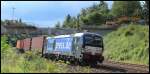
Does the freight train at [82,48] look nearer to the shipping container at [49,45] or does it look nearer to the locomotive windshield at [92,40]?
the locomotive windshield at [92,40]

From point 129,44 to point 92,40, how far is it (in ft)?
48.3

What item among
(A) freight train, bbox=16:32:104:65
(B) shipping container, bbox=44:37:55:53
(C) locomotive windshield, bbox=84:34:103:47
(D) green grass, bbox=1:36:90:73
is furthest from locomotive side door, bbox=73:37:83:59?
(D) green grass, bbox=1:36:90:73

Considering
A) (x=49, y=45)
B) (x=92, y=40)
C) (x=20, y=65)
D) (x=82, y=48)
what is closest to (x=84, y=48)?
(x=82, y=48)

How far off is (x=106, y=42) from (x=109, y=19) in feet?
17.3

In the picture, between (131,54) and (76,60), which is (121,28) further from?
(76,60)

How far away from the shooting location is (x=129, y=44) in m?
43.9

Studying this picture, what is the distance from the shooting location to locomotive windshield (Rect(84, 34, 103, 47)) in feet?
96.5

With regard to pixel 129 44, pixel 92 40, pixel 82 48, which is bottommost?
pixel 129 44

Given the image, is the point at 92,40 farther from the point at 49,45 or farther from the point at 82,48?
the point at 49,45

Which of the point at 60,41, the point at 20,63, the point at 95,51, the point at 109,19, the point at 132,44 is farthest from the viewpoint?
the point at 109,19

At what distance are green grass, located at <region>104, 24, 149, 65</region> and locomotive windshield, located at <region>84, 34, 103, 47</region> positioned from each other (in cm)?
786

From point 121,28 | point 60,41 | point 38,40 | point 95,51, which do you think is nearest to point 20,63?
point 95,51

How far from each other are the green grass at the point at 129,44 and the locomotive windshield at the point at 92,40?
7861 millimetres

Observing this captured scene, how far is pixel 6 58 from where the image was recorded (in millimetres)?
16906
